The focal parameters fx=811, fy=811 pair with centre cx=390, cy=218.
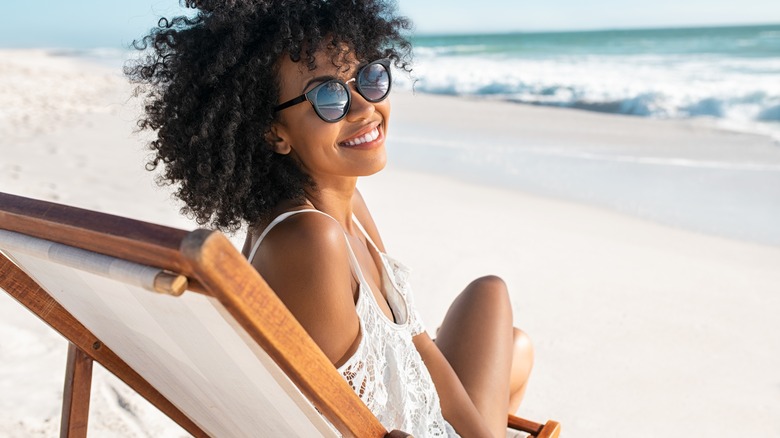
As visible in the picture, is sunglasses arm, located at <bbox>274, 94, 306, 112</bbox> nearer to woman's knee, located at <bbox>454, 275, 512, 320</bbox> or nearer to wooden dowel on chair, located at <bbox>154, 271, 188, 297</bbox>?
woman's knee, located at <bbox>454, 275, 512, 320</bbox>

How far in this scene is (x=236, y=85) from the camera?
6.67ft

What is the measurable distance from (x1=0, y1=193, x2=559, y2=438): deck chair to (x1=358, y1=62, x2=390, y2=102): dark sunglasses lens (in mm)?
883

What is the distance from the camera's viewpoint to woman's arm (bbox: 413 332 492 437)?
222cm

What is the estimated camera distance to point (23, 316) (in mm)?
3980

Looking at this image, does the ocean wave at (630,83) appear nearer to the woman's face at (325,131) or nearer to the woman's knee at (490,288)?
the woman's knee at (490,288)

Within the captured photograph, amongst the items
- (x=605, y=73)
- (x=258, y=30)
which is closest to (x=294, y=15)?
(x=258, y=30)

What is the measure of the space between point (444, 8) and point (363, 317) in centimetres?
7501

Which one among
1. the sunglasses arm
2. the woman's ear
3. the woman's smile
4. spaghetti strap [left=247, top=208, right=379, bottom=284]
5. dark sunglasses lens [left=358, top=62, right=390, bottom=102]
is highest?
dark sunglasses lens [left=358, top=62, right=390, bottom=102]

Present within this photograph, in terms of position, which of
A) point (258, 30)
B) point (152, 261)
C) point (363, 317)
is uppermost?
point (258, 30)

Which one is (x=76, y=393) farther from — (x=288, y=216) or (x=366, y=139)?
(x=366, y=139)

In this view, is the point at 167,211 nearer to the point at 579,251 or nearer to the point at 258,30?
the point at 579,251

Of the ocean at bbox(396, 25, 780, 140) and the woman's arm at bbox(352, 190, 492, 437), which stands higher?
the ocean at bbox(396, 25, 780, 140)

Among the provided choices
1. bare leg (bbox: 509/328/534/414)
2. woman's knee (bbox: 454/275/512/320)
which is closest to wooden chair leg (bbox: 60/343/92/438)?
woman's knee (bbox: 454/275/512/320)

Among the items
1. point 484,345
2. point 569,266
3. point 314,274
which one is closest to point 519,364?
point 484,345
